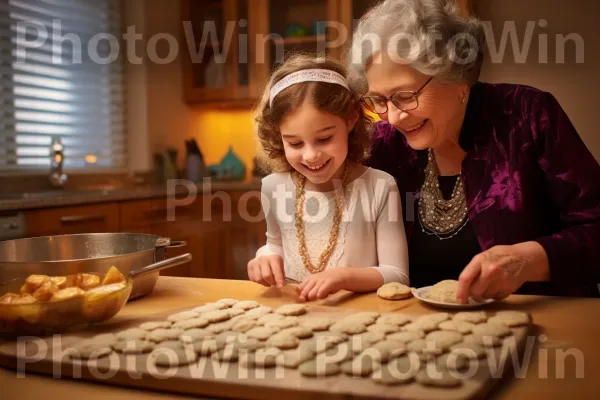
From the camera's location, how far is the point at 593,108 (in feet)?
11.8

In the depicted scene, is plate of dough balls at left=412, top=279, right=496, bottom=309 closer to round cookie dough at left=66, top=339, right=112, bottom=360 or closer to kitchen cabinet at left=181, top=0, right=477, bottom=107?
round cookie dough at left=66, top=339, right=112, bottom=360

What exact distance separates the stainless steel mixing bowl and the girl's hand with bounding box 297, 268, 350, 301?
10.2 inches

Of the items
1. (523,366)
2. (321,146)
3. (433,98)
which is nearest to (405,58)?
(433,98)

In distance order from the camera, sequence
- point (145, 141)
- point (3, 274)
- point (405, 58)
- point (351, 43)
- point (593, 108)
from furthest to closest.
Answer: point (145, 141)
point (593, 108)
point (351, 43)
point (405, 58)
point (3, 274)

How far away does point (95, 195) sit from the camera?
2.83m

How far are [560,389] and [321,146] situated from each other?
782mm

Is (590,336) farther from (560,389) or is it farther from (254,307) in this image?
(254,307)

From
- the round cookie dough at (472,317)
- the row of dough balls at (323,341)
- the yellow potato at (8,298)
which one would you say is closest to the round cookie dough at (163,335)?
the row of dough balls at (323,341)

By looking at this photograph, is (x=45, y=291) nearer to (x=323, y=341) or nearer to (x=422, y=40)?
(x=323, y=341)

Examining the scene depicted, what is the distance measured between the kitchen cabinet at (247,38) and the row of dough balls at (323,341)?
3.18 m

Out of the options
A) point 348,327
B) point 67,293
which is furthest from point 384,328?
point 67,293

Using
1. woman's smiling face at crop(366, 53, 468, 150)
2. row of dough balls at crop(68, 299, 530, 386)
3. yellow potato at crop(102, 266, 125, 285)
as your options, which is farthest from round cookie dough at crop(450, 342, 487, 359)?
woman's smiling face at crop(366, 53, 468, 150)

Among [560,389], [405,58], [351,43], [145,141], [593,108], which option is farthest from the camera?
[145,141]

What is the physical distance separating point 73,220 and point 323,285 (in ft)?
6.31
